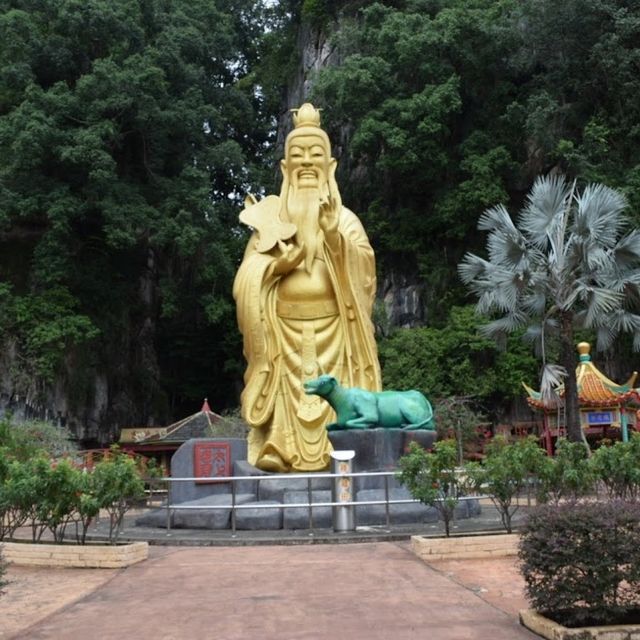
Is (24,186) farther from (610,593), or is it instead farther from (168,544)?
(610,593)

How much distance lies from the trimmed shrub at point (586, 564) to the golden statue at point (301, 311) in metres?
7.53

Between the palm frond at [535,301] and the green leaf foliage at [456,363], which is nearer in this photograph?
the palm frond at [535,301]

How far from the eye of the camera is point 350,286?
1343cm

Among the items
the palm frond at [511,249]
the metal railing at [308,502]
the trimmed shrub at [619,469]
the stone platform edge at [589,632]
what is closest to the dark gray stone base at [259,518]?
the metal railing at [308,502]

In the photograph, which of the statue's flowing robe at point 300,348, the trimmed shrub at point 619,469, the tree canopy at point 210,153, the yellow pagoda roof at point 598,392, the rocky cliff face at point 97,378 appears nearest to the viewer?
the trimmed shrub at point 619,469

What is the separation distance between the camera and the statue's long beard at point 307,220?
13609mm

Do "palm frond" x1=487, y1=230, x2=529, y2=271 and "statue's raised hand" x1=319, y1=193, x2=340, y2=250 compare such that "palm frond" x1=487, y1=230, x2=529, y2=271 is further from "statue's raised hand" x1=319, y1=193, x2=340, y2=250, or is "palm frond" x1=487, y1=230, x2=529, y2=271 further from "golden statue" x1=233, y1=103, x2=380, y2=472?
"statue's raised hand" x1=319, y1=193, x2=340, y2=250

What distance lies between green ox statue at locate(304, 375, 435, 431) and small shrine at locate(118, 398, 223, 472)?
10375mm

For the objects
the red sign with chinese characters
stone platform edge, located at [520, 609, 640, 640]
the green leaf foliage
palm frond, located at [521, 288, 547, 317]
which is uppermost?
palm frond, located at [521, 288, 547, 317]

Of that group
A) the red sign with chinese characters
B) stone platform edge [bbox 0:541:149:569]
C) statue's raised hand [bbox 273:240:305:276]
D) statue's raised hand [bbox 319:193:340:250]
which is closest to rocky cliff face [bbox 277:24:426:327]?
statue's raised hand [bbox 273:240:305:276]

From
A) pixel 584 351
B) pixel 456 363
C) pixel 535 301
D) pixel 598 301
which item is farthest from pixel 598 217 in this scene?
pixel 456 363

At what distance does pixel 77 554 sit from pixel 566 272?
9.89 m

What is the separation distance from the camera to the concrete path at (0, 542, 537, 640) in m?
5.51

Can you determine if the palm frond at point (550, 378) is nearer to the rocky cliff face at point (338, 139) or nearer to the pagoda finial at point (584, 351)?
the pagoda finial at point (584, 351)
